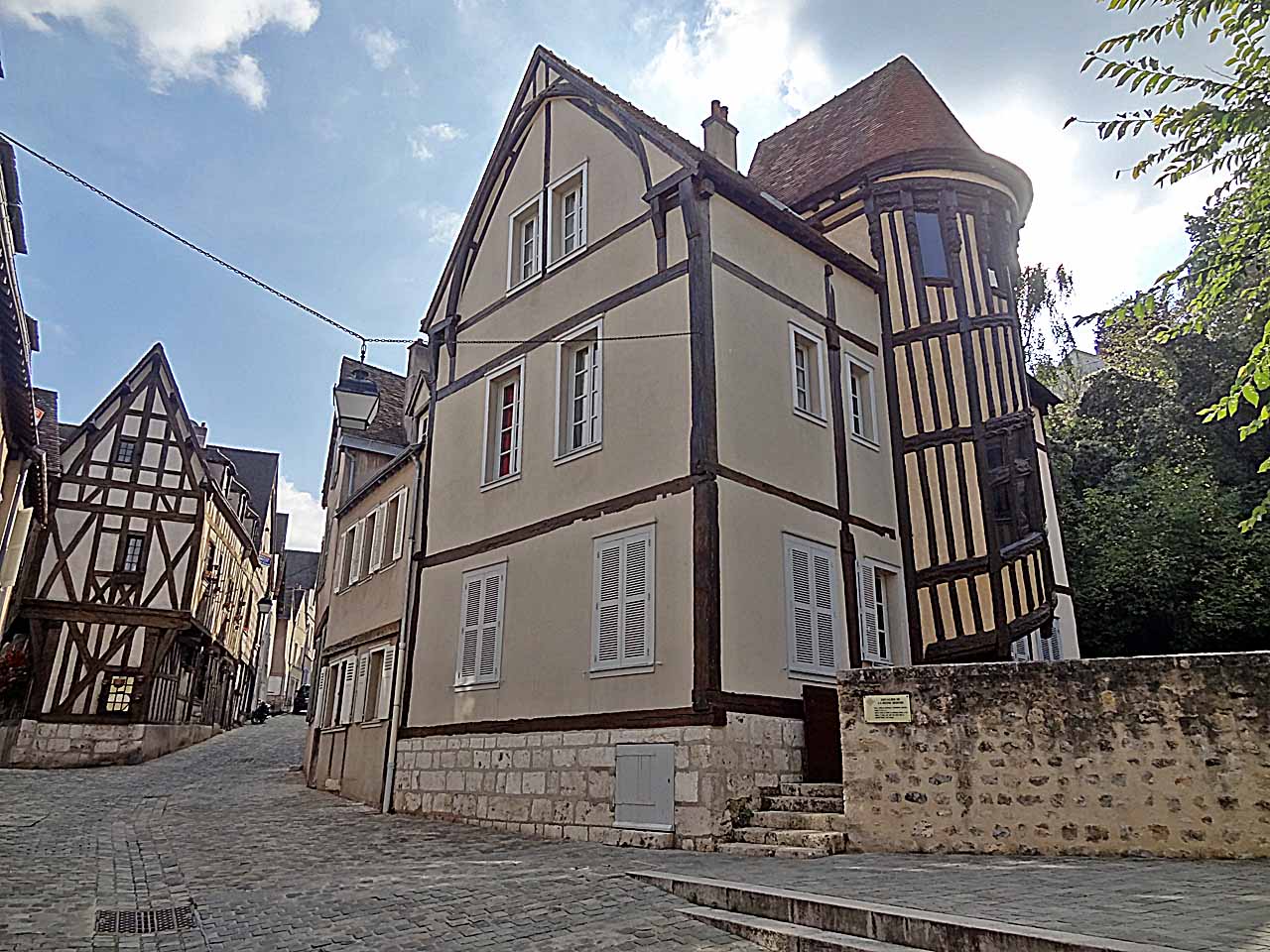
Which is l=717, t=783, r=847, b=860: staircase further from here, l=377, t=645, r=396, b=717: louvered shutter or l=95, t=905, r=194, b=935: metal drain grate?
l=377, t=645, r=396, b=717: louvered shutter

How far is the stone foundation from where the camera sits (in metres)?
19.8

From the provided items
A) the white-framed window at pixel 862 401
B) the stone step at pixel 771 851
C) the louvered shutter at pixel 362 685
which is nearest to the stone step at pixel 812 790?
the stone step at pixel 771 851

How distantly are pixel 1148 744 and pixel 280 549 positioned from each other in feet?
145

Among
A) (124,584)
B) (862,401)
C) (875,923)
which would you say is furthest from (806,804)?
(124,584)

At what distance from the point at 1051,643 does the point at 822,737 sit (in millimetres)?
7522

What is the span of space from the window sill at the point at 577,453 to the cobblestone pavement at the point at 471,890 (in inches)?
153

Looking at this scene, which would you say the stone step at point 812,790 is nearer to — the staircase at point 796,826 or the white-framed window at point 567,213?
the staircase at point 796,826

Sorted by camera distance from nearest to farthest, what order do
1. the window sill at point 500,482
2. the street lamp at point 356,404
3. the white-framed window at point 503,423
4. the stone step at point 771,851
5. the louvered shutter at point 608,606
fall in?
the stone step at point 771,851 → the louvered shutter at point 608,606 → the window sill at point 500,482 → the white-framed window at point 503,423 → the street lamp at point 356,404

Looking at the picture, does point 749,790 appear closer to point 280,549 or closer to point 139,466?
point 139,466

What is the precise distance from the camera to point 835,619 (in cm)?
948

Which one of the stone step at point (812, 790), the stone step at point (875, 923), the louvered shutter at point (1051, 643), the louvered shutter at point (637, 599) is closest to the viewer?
the stone step at point (875, 923)

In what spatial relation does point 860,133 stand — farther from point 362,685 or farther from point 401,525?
point 362,685

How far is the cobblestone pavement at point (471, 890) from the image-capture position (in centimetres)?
441

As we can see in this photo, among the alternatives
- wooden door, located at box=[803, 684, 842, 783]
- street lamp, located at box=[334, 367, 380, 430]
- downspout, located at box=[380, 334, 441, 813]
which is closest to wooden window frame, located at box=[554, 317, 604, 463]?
downspout, located at box=[380, 334, 441, 813]
